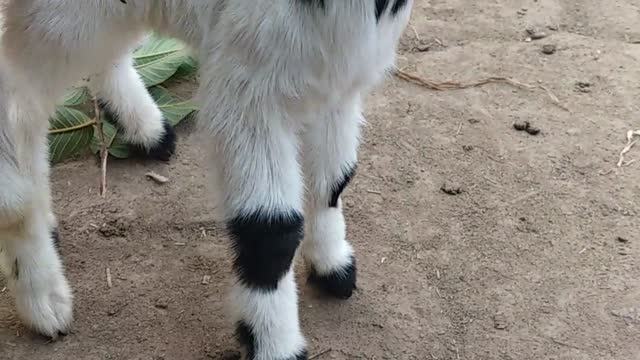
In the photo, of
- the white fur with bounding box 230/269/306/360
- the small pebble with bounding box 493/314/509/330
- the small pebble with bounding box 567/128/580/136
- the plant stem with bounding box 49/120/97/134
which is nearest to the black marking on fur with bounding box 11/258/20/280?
the white fur with bounding box 230/269/306/360

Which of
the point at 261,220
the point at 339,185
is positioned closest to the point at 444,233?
the point at 339,185

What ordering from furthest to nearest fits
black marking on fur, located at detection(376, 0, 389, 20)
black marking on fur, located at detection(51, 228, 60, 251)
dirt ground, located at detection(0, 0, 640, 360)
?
black marking on fur, located at detection(51, 228, 60, 251)
dirt ground, located at detection(0, 0, 640, 360)
black marking on fur, located at detection(376, 0, 389, 20)

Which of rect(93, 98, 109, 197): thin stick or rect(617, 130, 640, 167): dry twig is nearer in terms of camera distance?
rect(93, 98, 109, 197): thin stick

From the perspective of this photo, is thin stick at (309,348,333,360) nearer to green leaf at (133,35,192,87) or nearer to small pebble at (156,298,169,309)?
small pebble at (156,298,169,309)

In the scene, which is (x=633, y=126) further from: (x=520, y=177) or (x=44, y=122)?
(x=44, y=122)

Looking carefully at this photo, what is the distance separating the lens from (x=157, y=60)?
3.89 meters

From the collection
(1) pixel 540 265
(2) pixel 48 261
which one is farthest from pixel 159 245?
(1) pixel 540 265

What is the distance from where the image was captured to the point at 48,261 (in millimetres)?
3012

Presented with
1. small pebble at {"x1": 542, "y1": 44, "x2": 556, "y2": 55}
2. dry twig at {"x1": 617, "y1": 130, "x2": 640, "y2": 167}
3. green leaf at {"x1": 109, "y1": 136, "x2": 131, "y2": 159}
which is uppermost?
green leaf at {"x1": 109, "y1": 136, "x2": 131, "y2": 159}

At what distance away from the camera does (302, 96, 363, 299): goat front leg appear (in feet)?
9.74

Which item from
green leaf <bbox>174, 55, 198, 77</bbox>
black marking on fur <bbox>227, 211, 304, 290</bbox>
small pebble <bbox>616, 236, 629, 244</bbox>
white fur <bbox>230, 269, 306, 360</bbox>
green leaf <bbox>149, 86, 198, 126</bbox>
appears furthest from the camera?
green leaf <bbox>174, 55, 198, 77</bbox>

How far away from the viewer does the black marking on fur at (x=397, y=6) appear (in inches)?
101

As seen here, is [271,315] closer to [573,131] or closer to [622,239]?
[622,239]

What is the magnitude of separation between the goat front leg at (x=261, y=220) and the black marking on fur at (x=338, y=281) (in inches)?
12.0
